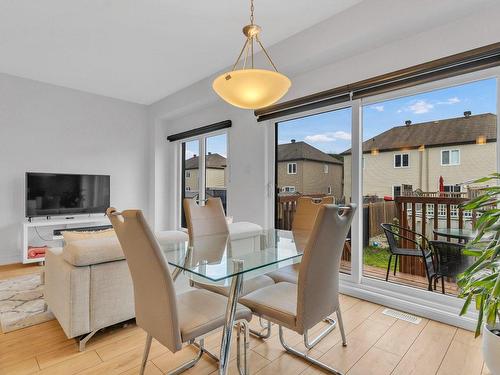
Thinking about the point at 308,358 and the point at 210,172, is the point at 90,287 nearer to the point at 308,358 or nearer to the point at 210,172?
the point at 308,358

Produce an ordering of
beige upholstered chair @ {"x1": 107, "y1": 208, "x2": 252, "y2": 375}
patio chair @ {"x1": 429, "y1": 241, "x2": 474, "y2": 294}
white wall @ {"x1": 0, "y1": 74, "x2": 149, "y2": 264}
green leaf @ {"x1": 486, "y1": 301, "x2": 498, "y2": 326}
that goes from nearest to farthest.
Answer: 1. beige upholstered chair @ {"x1": 107, "y1": 208, "x2": 252, "y2": 375}
2. green leaf @ {"x1": 486, "y1": 301, "x2": 498, "y2": 326}
3. patio chair @ {"x1": 429, "y1": 241, "x2": 474, "y2": 294}
4. white wall @ {"x1": 0, "y1": 74, "x2": 149, "y2": 264}

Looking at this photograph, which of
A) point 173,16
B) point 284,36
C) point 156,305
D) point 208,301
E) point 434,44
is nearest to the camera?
point 156,305

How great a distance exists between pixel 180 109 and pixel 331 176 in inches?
113

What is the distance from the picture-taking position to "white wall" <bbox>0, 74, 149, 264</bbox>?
13.5 ft

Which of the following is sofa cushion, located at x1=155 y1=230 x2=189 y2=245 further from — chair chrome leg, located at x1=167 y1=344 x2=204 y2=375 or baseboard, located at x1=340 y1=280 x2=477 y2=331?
baseboard, located at x1=340 y1=280 x2=477 y2=331

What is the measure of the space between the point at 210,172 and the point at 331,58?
272cm

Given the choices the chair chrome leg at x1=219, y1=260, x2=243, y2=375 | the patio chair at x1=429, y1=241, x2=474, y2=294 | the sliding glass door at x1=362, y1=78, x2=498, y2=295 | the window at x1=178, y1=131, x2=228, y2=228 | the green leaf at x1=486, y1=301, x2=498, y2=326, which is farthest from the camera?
the window at x1=178, y1=131, x2=228, y2=228

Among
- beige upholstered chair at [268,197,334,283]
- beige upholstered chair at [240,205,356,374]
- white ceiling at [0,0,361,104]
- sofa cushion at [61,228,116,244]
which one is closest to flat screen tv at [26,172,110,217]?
white ceiling at [0,0,361,104]

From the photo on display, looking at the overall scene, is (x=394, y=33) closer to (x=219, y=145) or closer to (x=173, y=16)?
(x=173, y=16)

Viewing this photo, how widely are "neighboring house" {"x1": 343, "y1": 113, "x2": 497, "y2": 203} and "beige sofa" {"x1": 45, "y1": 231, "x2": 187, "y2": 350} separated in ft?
7.37

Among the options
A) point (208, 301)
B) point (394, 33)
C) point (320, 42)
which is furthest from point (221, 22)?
point (208, 301)

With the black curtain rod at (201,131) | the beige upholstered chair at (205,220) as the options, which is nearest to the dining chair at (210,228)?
the beige upholstered chair at (205,220)

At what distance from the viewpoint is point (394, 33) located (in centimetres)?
244

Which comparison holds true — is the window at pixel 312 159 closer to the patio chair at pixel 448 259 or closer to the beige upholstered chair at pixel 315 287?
the patio chair at pixel 448 259
